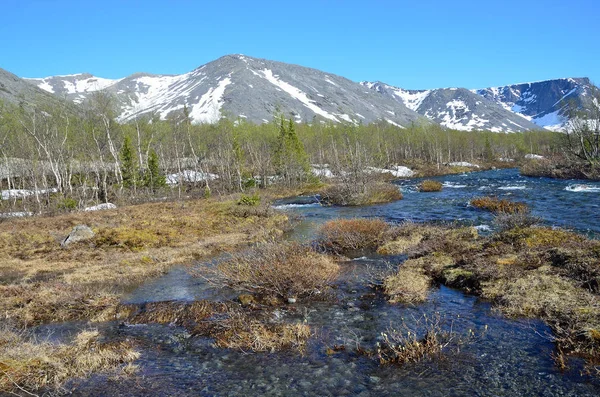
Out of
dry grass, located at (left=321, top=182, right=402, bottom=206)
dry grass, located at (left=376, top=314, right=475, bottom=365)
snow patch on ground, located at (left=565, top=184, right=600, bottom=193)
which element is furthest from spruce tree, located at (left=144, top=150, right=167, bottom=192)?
dry grass, located at (left=376, top=314, right=475, bottom=365)

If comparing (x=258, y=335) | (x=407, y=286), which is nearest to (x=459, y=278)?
(x=407, y=286)

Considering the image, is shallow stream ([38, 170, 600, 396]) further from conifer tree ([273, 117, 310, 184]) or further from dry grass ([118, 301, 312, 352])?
conifer tree ([273, 117, 310, 184])

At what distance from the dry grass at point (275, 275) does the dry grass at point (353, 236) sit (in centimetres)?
456

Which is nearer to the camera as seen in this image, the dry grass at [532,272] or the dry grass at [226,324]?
the dry grass at [532,272]

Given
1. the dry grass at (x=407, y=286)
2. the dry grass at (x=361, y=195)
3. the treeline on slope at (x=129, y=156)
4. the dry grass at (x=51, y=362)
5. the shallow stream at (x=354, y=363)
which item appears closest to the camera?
the shallow stream at (x=354, y=363)

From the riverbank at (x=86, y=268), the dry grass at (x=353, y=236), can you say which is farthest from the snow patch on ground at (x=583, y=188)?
the riverbank at (x=86, y=268)

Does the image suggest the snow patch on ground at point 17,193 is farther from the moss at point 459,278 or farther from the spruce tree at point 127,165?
the moss at point 459,278

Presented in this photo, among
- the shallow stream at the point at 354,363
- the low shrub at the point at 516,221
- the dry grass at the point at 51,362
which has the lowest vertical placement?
the shallow stream at the point at 354,363

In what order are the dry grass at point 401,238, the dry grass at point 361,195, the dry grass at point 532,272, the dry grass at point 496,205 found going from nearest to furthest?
the dry grass at point 532,272, the dry grass at point 401,238, the dry grass at point 496,205, the dry grass at point 361,195

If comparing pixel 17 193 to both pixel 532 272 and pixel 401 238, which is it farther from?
pixel 532 272

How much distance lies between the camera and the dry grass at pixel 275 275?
11680 mm

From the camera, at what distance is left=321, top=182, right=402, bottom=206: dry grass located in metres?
36.9

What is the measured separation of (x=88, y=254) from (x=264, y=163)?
43.2m

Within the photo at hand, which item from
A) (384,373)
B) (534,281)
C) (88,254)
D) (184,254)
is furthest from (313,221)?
(384,373)
